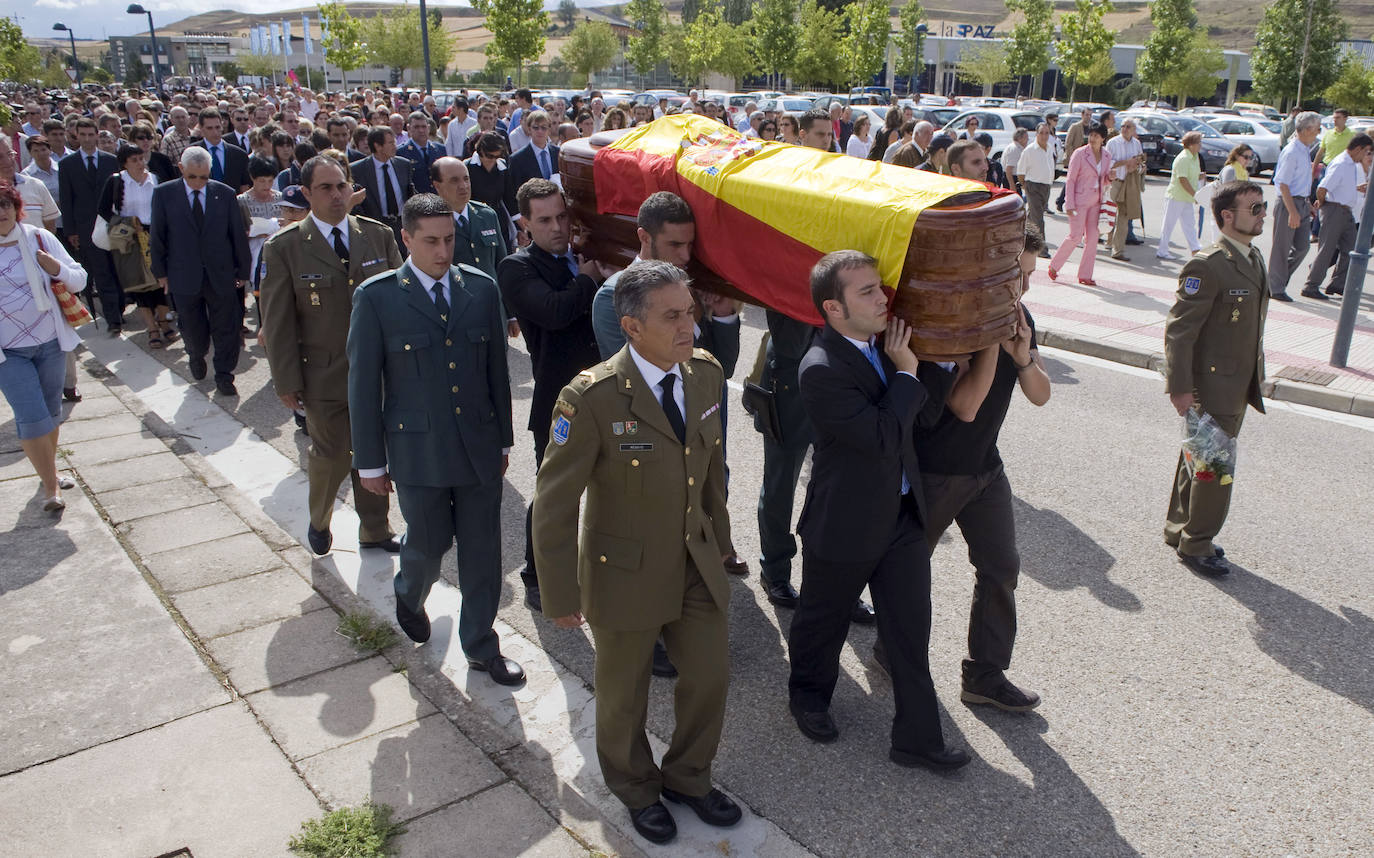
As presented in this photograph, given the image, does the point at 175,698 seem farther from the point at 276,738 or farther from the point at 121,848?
the point at 121,848

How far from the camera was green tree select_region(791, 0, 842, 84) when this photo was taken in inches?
1711

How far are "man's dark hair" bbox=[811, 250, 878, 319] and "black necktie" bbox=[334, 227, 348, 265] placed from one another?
2971 mm

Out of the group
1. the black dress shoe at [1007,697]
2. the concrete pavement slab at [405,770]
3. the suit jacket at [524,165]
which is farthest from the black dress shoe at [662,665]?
the suit jacket at [524,165]

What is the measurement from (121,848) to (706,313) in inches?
118

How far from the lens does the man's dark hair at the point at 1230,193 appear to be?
16.4ft

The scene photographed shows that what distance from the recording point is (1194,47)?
179ft

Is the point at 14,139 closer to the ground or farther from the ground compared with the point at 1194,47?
closer to the ground

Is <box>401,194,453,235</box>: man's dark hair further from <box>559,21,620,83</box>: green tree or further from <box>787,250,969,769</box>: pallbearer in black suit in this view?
<box>559,21,620,83</box>: green tree

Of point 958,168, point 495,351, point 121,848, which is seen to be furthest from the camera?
point 958,168

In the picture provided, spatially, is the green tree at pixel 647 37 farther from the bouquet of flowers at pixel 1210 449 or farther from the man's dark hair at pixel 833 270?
the man's dark hair at pixel 833 270

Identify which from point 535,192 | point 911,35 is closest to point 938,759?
point 535,192

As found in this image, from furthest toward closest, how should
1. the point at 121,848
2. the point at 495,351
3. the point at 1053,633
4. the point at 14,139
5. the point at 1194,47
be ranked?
the point at 1194,47 → the point at 14,139 → the point at 1053,633 → the point at 495,351 → the point at 121,848

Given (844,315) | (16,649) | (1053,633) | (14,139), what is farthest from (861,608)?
(14,139)

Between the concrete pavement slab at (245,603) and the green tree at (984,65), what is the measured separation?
188 ft
